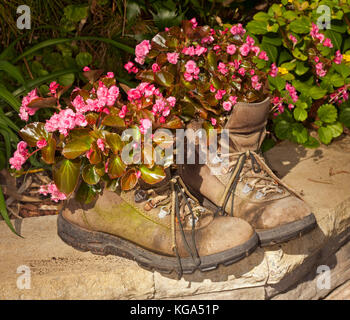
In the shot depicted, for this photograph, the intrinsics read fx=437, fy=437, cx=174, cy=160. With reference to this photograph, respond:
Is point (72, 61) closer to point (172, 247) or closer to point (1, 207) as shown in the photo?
point (1, 207)

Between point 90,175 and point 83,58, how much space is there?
3.10ft

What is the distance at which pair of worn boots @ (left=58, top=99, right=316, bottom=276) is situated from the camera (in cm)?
132

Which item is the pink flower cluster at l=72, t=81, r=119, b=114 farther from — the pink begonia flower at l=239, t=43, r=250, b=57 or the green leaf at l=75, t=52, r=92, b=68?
the green leaf at l=75, t=52, r=92, b=68

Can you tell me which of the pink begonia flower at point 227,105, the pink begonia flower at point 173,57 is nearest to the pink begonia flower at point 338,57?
the pink begonia flower at point 227,105

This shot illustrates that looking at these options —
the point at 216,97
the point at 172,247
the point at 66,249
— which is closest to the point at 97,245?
the point at 66,249

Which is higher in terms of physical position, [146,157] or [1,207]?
[146,157]

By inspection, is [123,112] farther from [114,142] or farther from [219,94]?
[219,94]

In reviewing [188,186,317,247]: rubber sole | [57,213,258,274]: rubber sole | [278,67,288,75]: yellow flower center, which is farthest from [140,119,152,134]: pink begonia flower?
[278,67,288,75]: yellow flower center

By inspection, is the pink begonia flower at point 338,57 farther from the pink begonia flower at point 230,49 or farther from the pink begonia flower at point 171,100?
the pink begonia flower at point 171,100

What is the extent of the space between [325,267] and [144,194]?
83 cm

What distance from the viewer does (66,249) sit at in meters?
1.53

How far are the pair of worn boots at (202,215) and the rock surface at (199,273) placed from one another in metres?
0.08

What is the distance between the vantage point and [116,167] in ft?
4.12

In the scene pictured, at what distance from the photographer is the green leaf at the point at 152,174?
1274 mm
